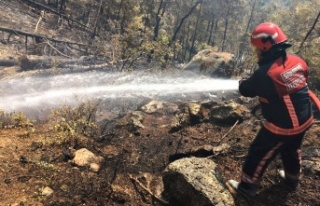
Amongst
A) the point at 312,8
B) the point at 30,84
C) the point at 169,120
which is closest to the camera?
the point at 169,120

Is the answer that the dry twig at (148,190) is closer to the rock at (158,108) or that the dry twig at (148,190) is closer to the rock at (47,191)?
the rock at (47,191)

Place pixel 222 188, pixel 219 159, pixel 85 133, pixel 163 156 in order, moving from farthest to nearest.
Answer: pixel 85 133 → pixel 163 156 → pixel 219 159 → pixel 222 188

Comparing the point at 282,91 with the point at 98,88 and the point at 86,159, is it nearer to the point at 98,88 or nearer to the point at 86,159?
the point at 86,159

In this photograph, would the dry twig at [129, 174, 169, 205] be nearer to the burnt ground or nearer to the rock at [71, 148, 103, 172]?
the burnt ground

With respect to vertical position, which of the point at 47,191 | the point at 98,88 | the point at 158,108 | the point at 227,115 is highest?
the point at 227,115

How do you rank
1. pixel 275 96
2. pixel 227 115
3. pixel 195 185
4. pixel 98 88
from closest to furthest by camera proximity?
1. pixel 195 185
2. pixel 275 96
3. pixel 227 115
4. pixel 98 88

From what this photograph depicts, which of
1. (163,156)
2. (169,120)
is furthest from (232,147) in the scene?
(169,120)

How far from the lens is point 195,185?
3.85 metres

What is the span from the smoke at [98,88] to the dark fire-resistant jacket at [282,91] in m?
7.61

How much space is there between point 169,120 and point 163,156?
3867 millimetres

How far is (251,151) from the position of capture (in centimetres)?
428

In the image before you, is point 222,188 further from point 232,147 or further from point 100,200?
point 232,147

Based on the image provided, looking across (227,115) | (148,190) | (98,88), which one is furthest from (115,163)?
(98,88)

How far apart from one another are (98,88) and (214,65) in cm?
859
